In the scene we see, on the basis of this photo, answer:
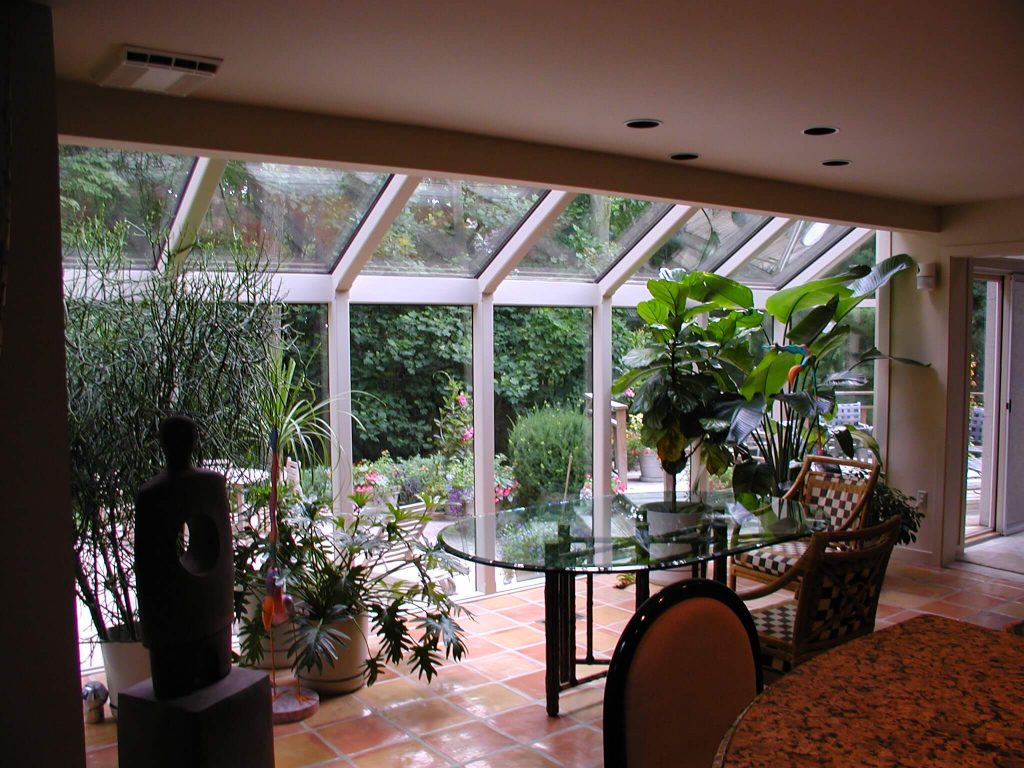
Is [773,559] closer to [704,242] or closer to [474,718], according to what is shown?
[474,718]

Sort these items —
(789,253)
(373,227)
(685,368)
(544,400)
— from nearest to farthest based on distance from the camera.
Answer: (373,227), (685,368), (544,400), (789,253)

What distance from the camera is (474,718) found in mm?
3719

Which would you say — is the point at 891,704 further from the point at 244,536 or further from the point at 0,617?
the point at 244,536

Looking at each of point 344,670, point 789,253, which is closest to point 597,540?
point 344,670

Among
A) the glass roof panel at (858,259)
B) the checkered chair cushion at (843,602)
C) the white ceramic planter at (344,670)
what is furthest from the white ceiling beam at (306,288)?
the glass roof panel at (858,259)

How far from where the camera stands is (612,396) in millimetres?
5859

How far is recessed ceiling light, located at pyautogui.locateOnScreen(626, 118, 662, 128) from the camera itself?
11.6 ft

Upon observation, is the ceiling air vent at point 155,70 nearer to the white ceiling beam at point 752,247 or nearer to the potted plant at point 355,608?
the potted plant at point 355,608

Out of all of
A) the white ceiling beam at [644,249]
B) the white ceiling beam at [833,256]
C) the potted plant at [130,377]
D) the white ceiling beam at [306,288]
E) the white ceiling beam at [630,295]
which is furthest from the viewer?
the white ceiling beam at [833,256]

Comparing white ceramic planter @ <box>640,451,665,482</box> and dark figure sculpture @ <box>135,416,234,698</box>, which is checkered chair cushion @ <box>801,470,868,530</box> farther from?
dark figure sculpture @ <box>135,416,234,698</box>

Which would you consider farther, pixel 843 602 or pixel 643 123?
pixel 643 123

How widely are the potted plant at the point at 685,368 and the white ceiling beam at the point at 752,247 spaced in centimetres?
63

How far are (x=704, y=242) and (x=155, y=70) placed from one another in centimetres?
397

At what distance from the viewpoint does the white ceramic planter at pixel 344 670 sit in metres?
3.96
